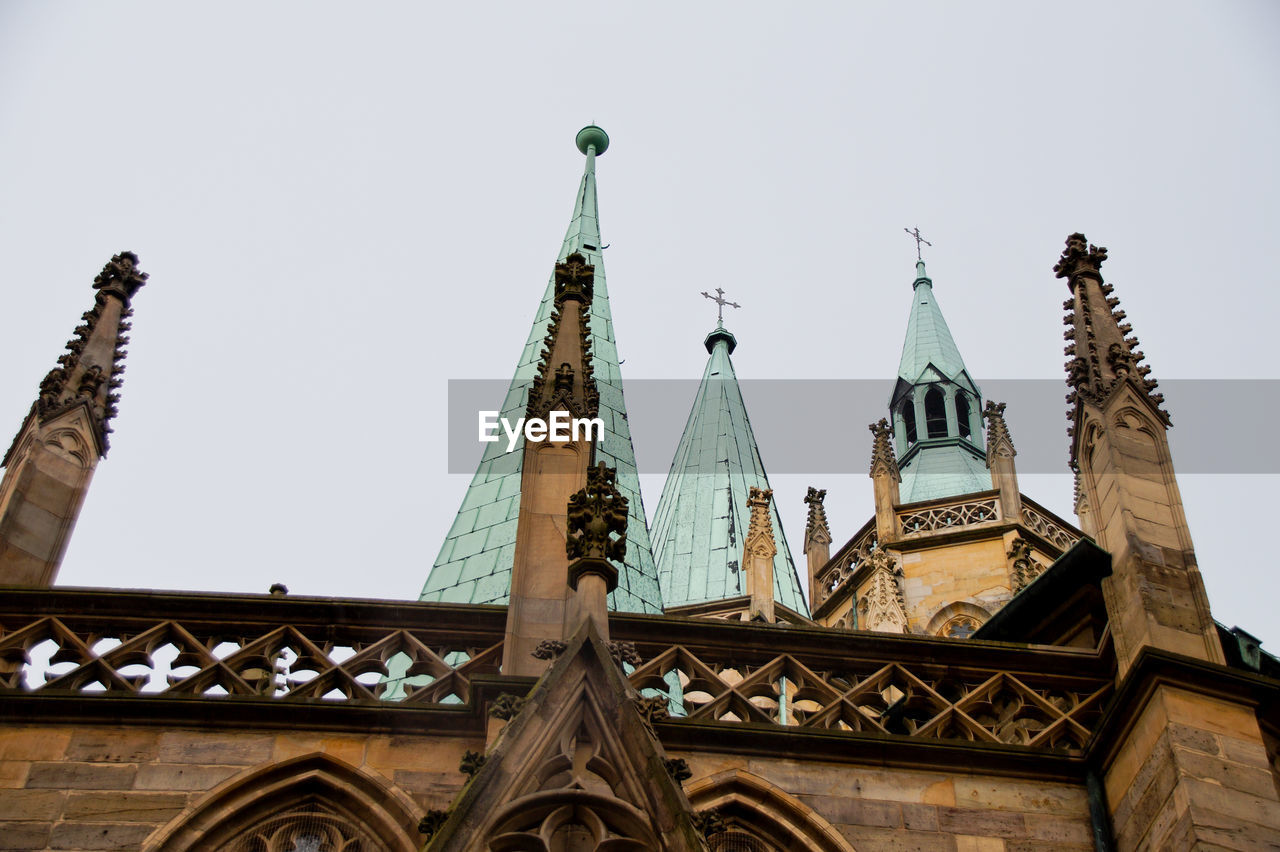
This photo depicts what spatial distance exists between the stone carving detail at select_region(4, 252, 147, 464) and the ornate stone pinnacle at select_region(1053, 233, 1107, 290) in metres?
6.35

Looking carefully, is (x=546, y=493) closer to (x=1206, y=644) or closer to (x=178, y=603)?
(x=178, y=603)

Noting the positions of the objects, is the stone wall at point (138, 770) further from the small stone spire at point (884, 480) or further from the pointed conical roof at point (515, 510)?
the small stone spire at point (884, 480)

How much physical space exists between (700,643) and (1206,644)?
107 inches

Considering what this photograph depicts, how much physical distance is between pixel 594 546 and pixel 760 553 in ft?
66.9

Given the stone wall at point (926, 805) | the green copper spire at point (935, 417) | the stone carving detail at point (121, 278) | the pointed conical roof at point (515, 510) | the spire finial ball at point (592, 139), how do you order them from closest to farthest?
the stone wall at point (926, 805) → the stone carving detail at point (121, 278) → the pointed conical roof at point (515, 510) → the spire finial ball at point (592, 139) → the green copper spire at point (935, 417)

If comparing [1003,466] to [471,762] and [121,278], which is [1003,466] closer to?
[121,278]

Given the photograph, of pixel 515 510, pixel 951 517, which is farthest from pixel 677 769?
pixel 951 517

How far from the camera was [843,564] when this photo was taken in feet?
120

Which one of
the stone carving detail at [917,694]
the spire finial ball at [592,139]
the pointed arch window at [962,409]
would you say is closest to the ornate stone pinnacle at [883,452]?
the pointed arch window at [962,409]

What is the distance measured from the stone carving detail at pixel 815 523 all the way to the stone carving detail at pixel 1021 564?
176 inches

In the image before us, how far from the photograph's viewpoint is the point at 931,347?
42281 mm

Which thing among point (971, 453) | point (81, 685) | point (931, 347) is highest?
point (931, 347)

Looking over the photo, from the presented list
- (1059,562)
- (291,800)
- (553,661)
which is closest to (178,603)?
(291,800)

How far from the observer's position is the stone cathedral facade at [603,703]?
9430 millimetres
